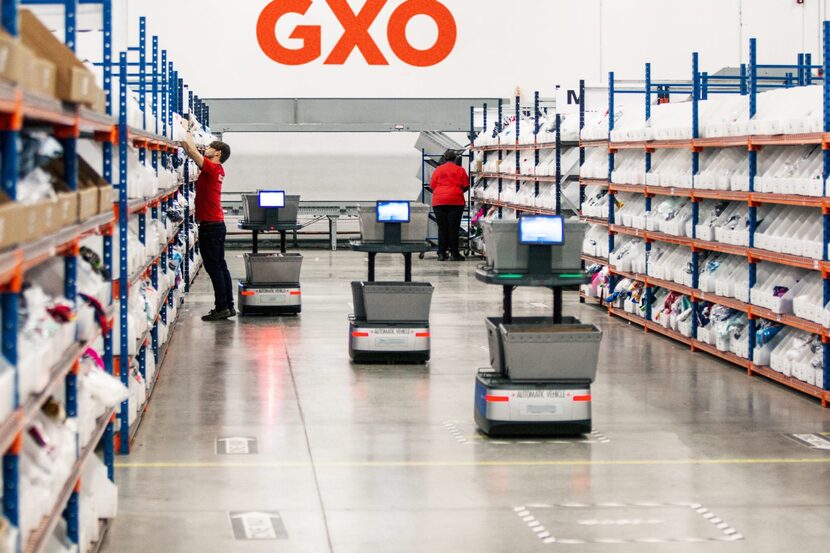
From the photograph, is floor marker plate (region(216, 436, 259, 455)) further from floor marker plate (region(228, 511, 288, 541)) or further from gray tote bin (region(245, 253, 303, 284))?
gray tote bin (region(245, 253, 303, 284))

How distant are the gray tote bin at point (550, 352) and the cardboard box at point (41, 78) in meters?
4.23

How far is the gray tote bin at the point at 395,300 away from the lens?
1056 cm

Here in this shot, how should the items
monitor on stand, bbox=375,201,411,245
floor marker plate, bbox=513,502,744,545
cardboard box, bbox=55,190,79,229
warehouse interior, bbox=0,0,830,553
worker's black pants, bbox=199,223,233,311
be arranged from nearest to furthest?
cardboard box, bbox=55,190,79,229 < warehouse interior, bbox=0,0,830,553 < floor marker plate, bbox=513,502,744,545 < monitor on stand, bbox=375,201,411,245 < worker's black pants, bbox=199,223,233,311

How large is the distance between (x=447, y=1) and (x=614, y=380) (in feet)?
53.1

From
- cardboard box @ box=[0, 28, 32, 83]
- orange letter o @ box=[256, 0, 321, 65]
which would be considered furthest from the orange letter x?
cardboard box @ box=[0, 28, 32, 83]

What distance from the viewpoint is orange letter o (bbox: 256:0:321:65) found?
79.9 feet

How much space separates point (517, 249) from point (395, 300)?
266 cm

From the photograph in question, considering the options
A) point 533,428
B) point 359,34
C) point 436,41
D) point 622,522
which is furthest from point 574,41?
point 622,522

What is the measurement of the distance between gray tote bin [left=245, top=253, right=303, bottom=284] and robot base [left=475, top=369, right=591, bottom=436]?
6153mm

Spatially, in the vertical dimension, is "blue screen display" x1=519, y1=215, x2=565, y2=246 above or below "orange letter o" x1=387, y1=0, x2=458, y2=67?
below

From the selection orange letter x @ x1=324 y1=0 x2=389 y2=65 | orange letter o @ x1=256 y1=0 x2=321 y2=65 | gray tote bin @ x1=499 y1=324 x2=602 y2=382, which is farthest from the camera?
orange letter x @ x1=324 y1=0 x2=389 y2=65

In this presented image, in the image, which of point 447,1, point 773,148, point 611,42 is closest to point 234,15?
point 447,1

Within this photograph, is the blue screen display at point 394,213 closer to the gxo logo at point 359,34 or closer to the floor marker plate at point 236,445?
the floor marker plate at point 236,445

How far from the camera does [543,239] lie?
26.3 feet
